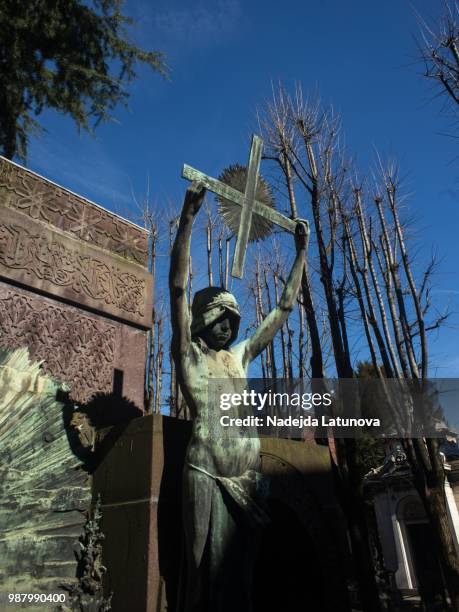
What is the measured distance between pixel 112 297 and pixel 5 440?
70.9 inches

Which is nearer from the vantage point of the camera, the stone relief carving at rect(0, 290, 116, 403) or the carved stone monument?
the carved stone monument

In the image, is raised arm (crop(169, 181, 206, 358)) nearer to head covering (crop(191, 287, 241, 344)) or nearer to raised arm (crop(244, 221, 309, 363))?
head covering (crop(191, 287, 241, 344))

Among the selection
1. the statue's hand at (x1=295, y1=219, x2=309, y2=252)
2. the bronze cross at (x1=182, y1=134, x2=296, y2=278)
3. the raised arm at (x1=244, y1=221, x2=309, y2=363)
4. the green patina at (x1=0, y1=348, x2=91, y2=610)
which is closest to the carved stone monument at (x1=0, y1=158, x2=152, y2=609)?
the green patina at (x1=0, y1=348, x2=91, y2=610)

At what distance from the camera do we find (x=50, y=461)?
3355 millimetres

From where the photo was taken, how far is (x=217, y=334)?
356cm

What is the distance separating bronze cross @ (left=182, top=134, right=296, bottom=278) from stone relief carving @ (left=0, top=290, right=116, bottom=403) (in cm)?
170

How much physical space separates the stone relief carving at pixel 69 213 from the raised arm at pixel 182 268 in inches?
78.7

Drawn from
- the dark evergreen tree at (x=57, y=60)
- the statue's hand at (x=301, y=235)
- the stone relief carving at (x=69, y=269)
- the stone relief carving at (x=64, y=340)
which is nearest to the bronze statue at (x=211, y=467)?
the statue's hand at (x=301, y=235)

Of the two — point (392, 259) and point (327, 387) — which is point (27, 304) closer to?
point (327, 387)

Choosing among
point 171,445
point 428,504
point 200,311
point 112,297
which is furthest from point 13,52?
point 428,504

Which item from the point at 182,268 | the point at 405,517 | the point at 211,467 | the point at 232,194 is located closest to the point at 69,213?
Result: the point at 232,194

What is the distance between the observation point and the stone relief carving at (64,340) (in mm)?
4008

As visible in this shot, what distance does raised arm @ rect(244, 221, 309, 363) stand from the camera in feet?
12.6

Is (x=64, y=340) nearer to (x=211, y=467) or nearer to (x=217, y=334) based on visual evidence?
(x=217, y=334)
